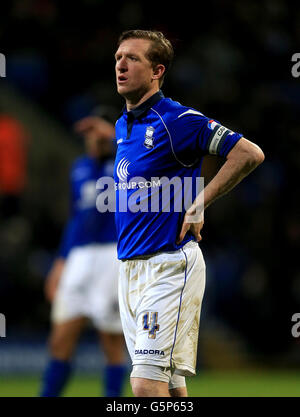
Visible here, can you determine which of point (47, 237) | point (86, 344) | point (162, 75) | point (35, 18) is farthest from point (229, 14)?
point (162, 75)

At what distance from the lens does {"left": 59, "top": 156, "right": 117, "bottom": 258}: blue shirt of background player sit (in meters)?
6.32

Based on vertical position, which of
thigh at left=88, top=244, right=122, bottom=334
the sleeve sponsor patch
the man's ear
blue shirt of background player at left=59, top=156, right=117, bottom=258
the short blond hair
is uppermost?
the short blond hair

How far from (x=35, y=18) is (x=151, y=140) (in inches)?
350

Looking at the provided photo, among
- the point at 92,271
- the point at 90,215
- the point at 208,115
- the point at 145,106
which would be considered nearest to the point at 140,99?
the point at 145,106

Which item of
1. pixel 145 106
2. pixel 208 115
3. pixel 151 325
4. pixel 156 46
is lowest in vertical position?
pixel 151 325

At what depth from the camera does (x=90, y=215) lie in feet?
20.8

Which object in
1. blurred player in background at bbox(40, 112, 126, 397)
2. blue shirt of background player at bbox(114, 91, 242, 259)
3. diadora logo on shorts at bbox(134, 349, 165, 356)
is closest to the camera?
diadora logo on shorts at bbox(134, 349, 165, 356)

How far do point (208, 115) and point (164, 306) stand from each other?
7.68 m

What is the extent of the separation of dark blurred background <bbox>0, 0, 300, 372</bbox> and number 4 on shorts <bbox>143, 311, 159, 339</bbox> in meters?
5.68

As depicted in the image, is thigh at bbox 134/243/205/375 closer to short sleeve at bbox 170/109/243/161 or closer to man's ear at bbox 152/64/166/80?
short sleeve at bbox 170/109/243/161

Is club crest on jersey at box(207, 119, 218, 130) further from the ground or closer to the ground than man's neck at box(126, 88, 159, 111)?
closer to the ground

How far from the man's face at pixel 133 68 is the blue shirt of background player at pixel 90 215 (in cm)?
231

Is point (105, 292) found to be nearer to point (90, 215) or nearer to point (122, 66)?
point (90, 215)

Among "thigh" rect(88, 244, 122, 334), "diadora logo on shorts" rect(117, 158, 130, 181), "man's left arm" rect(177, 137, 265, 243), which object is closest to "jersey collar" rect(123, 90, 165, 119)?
"diadora logo on shorts" rect(117, 158, 130, 181)
